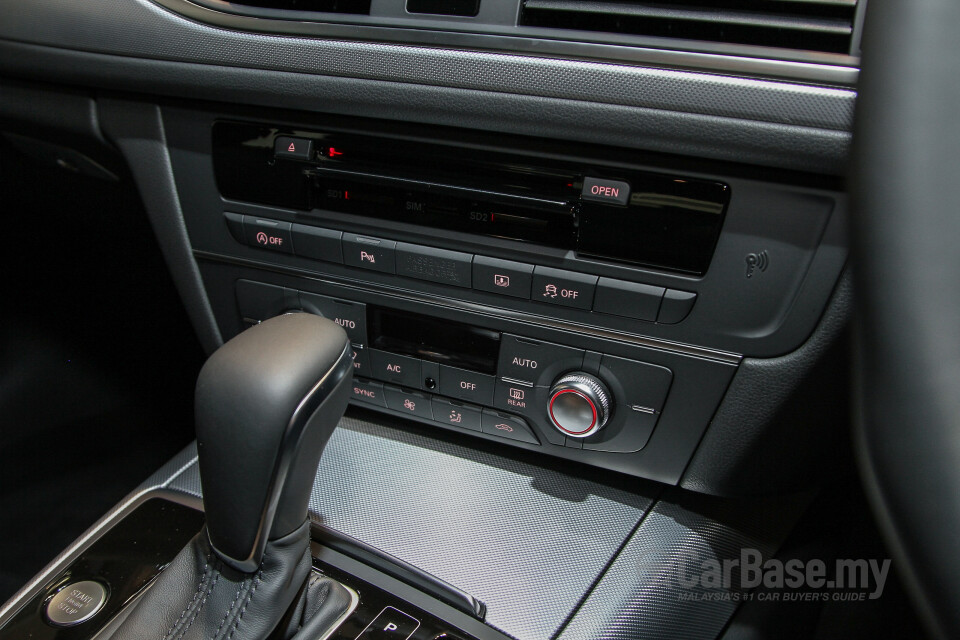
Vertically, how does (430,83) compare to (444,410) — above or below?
above

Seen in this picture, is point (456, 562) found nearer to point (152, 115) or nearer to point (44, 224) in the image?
point (152, 115)

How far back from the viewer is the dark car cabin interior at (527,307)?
0.33 meters

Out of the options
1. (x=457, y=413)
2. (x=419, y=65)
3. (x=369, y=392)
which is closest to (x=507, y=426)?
(x=457, y=413)

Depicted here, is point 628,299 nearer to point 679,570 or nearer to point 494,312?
point 494,312

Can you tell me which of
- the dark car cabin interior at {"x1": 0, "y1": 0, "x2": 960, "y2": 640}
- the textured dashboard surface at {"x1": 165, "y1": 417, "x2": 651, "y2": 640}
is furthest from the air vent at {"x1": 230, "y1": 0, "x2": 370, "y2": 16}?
the textured dashboard surface at {"x1": 165, "y1": 417, "x2": 651, "y2": 640}

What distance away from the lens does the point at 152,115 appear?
0.72 m

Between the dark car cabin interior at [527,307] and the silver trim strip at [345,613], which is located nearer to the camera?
the dark car cabin interior at [527,307]

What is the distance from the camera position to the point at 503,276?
0.64 metres

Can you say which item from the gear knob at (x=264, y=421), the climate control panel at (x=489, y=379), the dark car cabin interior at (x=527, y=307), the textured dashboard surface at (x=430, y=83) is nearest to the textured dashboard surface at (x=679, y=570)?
the dark car cabin interior at (x=527, y=307)

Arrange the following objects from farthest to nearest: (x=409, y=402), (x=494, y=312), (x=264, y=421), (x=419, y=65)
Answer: (x=409, y=402) → (x=494, y=312) → (x=419, y=65) → (x=264, y=421)

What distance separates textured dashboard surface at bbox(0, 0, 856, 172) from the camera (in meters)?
0.49

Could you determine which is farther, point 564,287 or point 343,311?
point 343,311

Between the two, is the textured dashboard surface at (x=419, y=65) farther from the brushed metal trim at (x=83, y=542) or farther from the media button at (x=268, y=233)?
the brushed metal trim at (x=83, y=542)

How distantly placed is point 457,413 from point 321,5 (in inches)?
17.5
